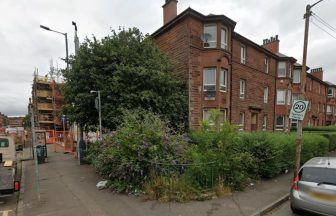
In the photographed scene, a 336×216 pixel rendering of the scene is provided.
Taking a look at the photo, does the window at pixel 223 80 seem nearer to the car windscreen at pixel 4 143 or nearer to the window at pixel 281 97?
the window at pixel 281 97

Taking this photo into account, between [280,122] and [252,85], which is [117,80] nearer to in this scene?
[252,85]

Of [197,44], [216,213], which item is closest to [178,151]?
[216,213]

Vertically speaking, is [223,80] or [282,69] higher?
[282,69]

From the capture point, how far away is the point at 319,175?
493 centimetres

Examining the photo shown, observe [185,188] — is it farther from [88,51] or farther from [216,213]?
[88,51]

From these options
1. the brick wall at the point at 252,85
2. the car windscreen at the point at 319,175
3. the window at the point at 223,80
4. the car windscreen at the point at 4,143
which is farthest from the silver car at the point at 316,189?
the car windscreen at the point at 4,143

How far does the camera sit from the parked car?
598cm

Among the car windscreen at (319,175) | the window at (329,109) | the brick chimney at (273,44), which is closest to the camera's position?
the car windscreen at (319,175)

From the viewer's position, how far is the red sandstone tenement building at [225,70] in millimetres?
14219

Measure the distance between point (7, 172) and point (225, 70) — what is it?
45.0 feet

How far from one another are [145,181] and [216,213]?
2.44 metres

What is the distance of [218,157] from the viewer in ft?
22.3

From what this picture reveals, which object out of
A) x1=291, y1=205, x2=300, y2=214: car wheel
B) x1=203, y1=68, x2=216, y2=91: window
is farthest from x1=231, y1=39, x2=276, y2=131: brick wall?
x1=291, y1=205, x2=300, y2=214: car wheel

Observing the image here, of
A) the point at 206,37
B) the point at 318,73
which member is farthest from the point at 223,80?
the point at 318,73
